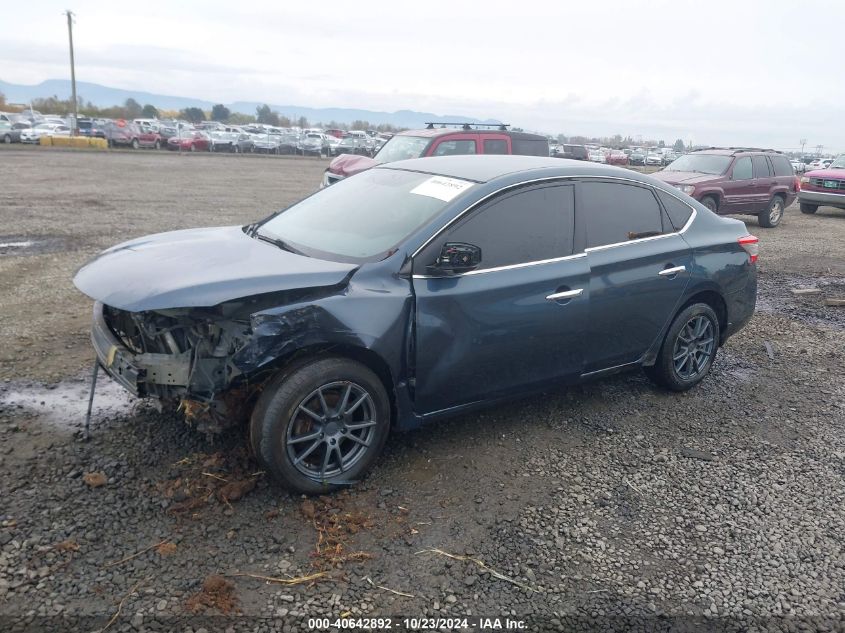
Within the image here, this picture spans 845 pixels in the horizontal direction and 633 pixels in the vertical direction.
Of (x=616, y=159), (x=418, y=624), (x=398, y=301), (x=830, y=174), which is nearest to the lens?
(x=418, y=624)

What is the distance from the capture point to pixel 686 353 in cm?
517

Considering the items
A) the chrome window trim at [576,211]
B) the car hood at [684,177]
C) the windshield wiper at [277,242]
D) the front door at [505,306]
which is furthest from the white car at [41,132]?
the front door at [505,306]

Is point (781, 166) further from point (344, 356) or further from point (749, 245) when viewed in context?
point (344, 356)

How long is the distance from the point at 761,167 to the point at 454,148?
24.6ft

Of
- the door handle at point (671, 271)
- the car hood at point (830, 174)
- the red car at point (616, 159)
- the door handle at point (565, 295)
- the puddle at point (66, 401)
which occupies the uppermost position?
the red car at point (616, 159)

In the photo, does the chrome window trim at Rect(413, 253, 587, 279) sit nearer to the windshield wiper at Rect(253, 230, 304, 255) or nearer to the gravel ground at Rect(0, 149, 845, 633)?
the windshield wiper at Rect(253, 230, 304, 255)

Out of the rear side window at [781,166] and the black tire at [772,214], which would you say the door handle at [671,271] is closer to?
the black tire at [772,214]

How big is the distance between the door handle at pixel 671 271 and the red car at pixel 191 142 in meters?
39.0

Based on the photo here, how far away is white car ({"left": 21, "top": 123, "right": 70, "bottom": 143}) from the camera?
36.1 m

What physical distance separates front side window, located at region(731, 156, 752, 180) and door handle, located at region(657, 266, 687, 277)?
1077 cm

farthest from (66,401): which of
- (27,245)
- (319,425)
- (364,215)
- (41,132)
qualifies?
(41,132)

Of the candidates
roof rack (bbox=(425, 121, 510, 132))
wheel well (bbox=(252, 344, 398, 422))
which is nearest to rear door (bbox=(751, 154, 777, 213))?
roof rack (bbox=(425, 121, 510, 132))

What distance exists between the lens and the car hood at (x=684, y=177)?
13688mm

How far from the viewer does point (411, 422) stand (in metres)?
3.82
